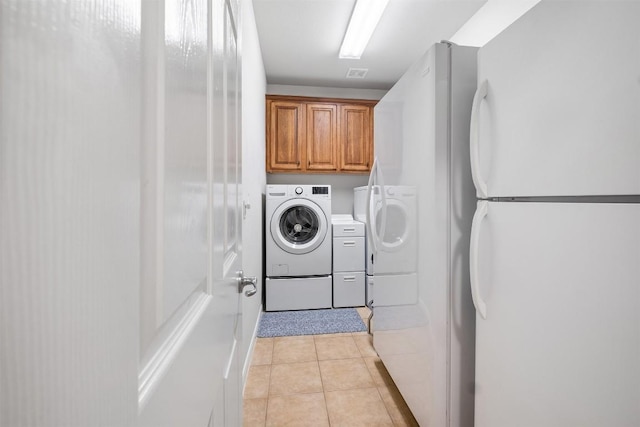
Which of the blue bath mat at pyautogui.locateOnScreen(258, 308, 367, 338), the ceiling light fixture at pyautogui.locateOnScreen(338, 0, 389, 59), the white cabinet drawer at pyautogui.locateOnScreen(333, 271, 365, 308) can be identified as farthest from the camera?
the white cabinet drawer at pyautogui.locateOnScreen(333, 271, 365, 308)

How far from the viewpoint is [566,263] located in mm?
772

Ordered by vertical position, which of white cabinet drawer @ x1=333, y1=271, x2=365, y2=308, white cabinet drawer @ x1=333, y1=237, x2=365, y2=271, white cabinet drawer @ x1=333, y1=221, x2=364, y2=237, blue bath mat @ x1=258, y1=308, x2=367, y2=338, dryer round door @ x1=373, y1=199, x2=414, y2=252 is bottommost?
blue bath mat @ x1=258, y1=308, x2=367, y2=338

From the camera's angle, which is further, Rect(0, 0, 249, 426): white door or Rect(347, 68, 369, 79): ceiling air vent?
Rect(347, 68, 369, 79): ceiling air vent

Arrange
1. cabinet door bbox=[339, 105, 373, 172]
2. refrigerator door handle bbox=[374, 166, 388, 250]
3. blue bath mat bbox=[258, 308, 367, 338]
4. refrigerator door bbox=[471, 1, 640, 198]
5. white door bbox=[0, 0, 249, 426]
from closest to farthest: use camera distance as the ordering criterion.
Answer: white door bbox=[0, 0, 249, 426], refrigerator door bbox=[471, 1, 640, 198], refrigerator door handle bbox=[374, 166, 388, 250], blue bath mat bbox=[258, 308, 367, 338], cabinet door bbox=[339, 105, 373, 172]

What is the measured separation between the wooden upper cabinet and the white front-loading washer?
52cm

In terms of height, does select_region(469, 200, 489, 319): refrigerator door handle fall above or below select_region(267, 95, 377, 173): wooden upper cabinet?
below

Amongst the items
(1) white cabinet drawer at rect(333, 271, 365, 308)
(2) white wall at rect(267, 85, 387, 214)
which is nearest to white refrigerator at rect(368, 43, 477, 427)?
(1) white cabinet drawer at rect(333, 271, 365, 308)

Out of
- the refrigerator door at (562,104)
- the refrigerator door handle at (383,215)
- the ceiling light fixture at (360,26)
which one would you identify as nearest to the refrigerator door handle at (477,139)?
the refrigerator door at (562,104)

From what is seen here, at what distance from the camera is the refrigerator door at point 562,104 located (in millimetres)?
637

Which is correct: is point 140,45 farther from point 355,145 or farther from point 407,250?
point 355,145

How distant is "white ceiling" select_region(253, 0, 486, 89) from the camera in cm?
227

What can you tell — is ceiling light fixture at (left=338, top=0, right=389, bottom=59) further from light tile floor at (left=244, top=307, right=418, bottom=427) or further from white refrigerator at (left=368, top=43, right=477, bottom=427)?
light tile floor at (left=244, top=307, right=418, bottom=427)

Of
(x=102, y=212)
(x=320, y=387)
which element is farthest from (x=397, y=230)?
(x=102, y=212)

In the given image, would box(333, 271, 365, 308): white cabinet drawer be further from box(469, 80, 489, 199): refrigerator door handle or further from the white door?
the white door
